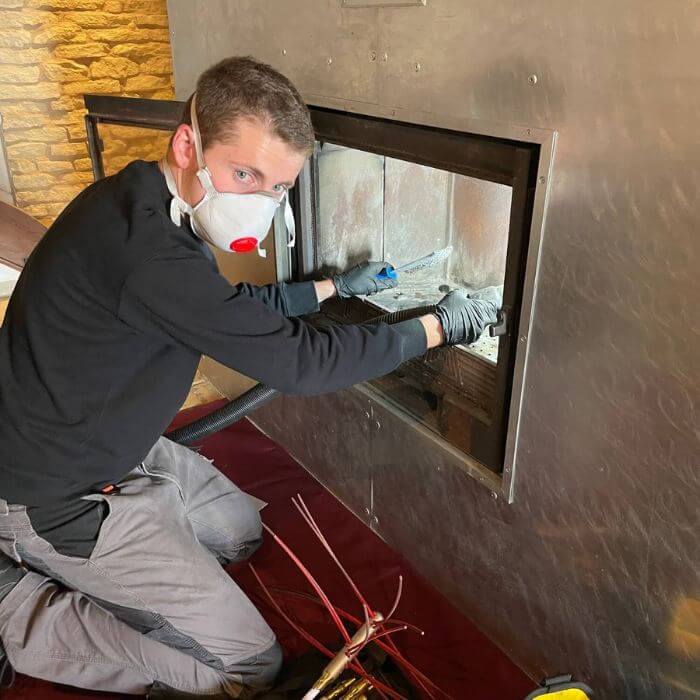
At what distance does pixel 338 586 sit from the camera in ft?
5.94

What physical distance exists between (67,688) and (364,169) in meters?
1.46

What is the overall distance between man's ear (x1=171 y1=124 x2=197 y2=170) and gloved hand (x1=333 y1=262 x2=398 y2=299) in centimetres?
61

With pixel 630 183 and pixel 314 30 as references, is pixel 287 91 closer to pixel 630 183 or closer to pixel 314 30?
pixel 314 30

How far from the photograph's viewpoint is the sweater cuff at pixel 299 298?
5.54 feet

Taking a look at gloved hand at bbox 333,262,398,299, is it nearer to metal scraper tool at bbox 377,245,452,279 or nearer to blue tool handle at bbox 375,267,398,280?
blue tool handle at bbox 375,267,398,280

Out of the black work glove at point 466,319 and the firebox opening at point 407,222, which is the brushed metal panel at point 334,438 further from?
the black work glove at point 466,319

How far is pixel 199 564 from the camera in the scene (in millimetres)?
1471

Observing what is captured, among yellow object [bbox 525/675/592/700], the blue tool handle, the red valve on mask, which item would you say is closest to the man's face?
the red valve on mask

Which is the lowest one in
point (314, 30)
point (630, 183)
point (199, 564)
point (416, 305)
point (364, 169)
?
point (199, 564)

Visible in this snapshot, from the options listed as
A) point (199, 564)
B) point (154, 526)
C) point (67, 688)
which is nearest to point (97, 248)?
point (154, 526)

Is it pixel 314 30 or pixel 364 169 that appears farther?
pixel 364 169

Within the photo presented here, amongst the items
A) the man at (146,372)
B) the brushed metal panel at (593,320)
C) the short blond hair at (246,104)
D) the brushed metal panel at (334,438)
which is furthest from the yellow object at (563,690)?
the short blond hair at (246,104)

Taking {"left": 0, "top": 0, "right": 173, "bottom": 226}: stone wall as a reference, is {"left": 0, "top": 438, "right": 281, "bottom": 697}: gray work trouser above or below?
below

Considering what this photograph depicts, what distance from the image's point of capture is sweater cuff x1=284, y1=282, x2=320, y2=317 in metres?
1.69
